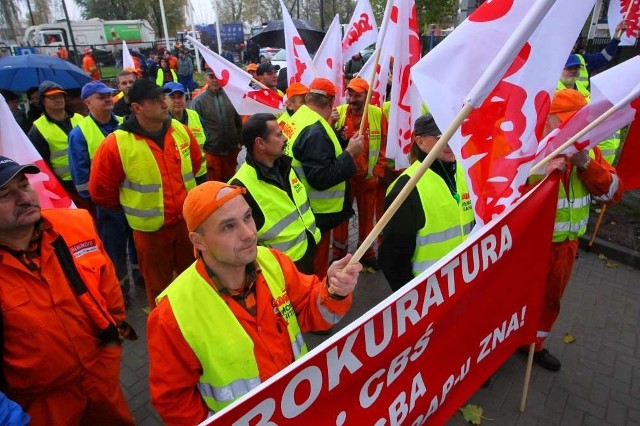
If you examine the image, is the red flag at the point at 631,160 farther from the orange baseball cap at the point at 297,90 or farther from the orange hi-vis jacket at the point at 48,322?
the orange hi-vis jacket at the point at 48,322

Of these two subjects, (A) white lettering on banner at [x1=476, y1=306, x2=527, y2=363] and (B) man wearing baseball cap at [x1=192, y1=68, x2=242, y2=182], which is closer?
(A) white lettering on banner at [x1=476, y1=306, x2=527, y2=363]

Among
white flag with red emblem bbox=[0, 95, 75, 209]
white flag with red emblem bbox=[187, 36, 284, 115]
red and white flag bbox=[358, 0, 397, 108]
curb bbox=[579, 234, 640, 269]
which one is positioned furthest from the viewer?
curb bbox=[579, 234, 640, 269]

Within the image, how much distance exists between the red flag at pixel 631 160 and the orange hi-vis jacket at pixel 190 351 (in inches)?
152

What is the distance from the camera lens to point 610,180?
2990 mm

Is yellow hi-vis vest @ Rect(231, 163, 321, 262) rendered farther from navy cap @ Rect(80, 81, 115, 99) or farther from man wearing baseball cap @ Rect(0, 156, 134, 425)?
navy cap @ Rect(80, 81, 115, 99)

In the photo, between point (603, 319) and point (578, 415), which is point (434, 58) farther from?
point (603, 319)

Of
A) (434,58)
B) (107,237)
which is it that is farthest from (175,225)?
(434,58)

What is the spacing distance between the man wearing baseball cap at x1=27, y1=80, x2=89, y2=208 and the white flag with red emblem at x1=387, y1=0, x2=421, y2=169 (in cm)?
354

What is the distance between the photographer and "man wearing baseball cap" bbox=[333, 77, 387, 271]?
5168 mm

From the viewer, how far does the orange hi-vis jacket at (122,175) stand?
12.0 feet

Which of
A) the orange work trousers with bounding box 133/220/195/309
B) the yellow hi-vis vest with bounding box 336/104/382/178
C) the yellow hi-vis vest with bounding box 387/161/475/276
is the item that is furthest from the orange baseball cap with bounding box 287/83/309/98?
the yellow hi-vis vest with bounding box 387/161/475/276

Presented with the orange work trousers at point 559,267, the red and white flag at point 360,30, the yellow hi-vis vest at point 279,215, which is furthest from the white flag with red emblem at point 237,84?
the orange work trousers at point 559,267

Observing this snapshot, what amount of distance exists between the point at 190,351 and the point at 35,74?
7.31 metres

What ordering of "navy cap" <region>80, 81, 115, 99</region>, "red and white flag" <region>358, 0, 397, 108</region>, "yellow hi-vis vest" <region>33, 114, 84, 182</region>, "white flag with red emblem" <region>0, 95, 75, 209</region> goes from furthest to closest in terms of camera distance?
"yellow hi-vis vest" <region>33, 114, 84, 182</region>, "navy cap" <region>80, 81, 115, 99</region>, "red and white flag" <region>358, 0, 397, 108</region>, "white flag with red emblem" <region>0, 95, 75, 209</region>
